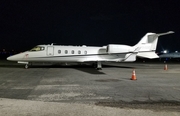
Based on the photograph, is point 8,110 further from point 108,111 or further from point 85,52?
point 85,52

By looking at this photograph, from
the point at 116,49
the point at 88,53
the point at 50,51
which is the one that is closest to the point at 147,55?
the point at 116,49

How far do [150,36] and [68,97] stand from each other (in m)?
19.3

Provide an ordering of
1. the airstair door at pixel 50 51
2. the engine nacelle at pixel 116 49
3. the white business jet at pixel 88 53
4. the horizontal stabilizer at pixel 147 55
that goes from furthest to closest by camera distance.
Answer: the horizontal stabilizer at pixel 147 55, the engine nacelle at pixel 116 49, the airstair door at pixel 50 51, the white business jet at pixel 88 53

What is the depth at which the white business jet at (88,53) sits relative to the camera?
23.4 m

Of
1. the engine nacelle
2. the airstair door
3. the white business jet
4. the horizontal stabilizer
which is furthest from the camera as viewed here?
the horizontal stabilizer

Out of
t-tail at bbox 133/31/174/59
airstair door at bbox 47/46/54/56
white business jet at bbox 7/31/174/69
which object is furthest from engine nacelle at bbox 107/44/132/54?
airstair door at bbox 47/46/54/56

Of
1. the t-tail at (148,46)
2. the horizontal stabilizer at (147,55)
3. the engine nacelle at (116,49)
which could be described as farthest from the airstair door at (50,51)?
the horizontal stabilizer at (147,55)

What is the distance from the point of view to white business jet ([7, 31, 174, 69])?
23.4 m

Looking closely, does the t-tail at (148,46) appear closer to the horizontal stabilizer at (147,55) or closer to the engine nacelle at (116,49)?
the horizontal stabilizer at (147,55)

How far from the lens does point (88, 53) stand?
80.6 feet

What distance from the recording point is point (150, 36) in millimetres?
25312

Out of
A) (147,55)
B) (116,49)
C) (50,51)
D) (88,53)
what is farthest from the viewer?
(147,55)

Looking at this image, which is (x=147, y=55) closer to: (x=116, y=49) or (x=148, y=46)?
(x=148, y=46)

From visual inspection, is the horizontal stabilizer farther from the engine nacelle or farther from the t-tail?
the engine nacelle
